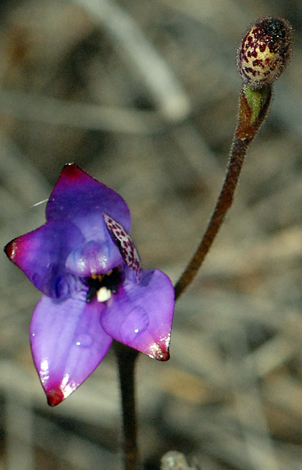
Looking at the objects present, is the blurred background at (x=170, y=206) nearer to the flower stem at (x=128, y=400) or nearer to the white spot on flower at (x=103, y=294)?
the flower stem at (x=128, y=400)

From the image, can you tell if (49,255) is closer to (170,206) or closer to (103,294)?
(103,294)

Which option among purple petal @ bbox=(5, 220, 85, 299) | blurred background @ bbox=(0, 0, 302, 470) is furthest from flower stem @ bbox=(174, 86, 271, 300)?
blurred background @ bbox=(0, 0, 302, 470)

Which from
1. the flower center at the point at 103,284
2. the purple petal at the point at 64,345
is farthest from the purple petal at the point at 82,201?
the purple petal at the point at 64,345

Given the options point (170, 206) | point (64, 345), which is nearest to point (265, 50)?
point (64, 345)

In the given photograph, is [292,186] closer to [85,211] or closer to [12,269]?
[12,269]

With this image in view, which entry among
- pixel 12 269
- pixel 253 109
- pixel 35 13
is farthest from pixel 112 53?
pixel 253 109

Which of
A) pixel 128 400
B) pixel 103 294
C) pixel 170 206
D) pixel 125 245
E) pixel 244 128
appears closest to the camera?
pixel 244 128

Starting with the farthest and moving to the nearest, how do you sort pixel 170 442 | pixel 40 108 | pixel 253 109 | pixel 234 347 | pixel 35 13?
pixel 35 13
pixel 40 108
pixel 234 347
pixel 170 442
pixel 253 109
